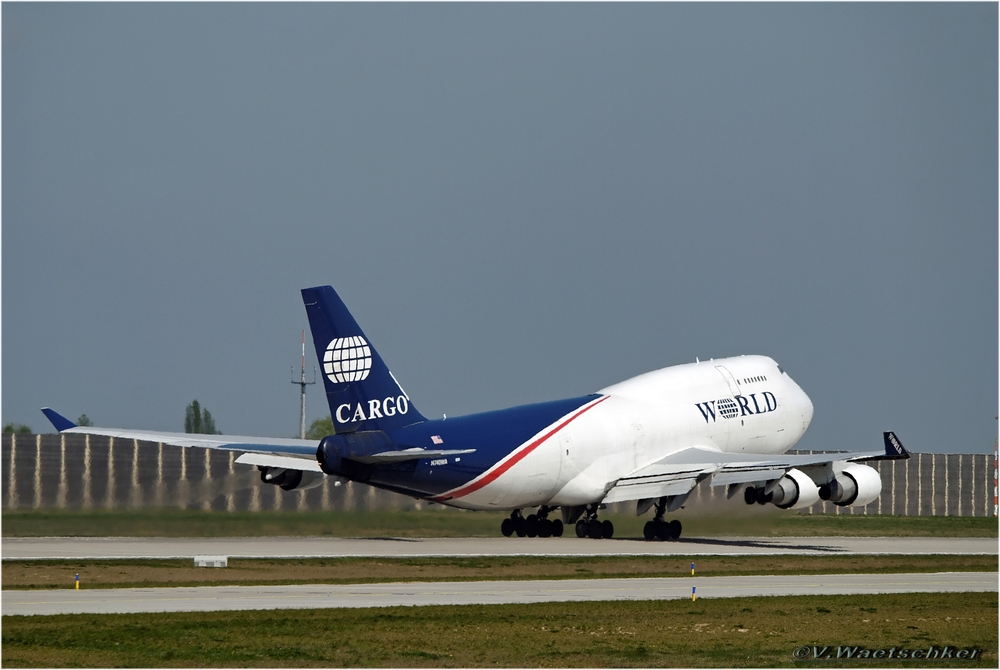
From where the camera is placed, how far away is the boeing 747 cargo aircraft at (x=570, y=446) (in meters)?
45.1

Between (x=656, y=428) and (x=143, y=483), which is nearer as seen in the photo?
(x=656, y=428)

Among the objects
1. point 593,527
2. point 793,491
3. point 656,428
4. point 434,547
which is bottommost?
point 434,547

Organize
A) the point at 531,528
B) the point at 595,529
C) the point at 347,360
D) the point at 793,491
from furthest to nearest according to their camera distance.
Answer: the point at 531,528, the point at 595,529, the point at 793,491, the point at 347,360

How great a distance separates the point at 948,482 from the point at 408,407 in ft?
147

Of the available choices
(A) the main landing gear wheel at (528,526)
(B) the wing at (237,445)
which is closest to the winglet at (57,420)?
(B) the wing at (237,445)

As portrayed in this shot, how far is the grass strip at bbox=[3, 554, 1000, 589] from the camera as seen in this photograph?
35.8 metres

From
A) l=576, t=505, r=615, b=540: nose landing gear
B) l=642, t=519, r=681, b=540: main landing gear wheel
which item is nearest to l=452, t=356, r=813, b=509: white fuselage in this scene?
l=576, t=505, r=615, b=540: nose landing gear

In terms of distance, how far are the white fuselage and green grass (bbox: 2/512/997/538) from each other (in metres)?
3.03

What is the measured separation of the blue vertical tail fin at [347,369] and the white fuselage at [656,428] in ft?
15.8

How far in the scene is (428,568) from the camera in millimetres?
39969

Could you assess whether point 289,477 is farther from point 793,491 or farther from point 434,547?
point 793,491

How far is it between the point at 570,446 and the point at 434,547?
239 inches

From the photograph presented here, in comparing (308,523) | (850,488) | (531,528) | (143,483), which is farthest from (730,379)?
(143,483)

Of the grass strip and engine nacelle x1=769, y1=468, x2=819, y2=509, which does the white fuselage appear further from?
the grass strip
